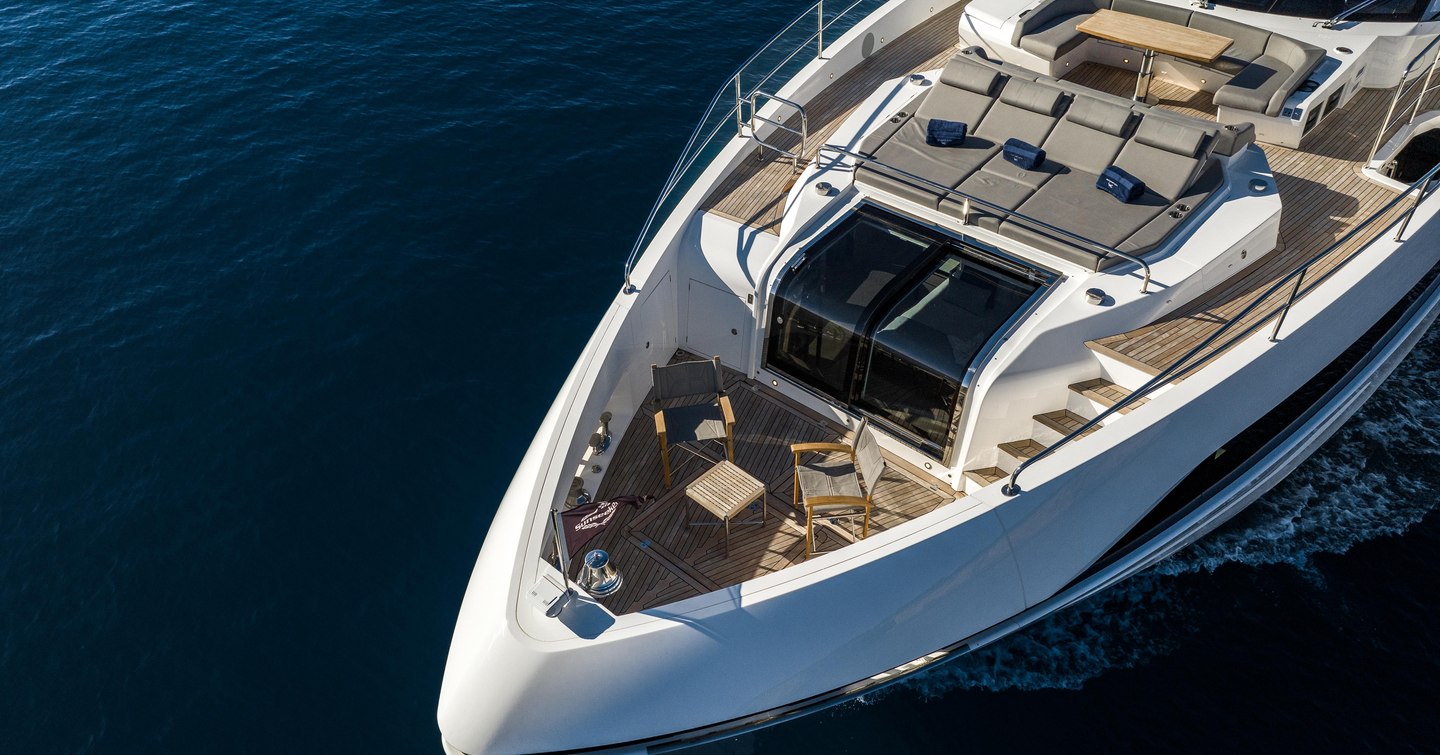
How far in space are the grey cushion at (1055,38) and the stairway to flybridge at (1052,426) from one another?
6.26 meters

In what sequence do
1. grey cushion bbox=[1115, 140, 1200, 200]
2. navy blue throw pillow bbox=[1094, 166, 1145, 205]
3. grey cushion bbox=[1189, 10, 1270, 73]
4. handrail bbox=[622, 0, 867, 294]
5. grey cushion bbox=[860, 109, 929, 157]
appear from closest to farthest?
navy blue throw pillow bbox=[1094, 166, 1145, 205] < grey cushion bbox=[1115, 140, 1200, 200] < grey cushion bbox=[860, 109, 929, 157] < handrail bbox=[622, 0, 867, 294] < grey cushion bbox=[1189, 10, 1270, 73]

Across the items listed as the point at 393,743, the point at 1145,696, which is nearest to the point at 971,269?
the point at 1145,696

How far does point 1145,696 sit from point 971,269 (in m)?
5.38

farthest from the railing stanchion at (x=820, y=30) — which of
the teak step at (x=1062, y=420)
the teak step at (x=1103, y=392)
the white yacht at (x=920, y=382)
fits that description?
the teak step at (x=1062, y=420)

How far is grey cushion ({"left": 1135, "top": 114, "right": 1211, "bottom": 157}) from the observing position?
38.9 ft

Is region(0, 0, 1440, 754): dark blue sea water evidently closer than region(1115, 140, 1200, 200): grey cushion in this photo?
No

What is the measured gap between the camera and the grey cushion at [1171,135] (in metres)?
11.9

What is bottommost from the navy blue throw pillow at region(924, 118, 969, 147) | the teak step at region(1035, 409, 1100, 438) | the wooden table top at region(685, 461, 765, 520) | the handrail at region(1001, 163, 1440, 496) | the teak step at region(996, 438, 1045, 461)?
the wooden table top at region(685, 461, 765, 520)

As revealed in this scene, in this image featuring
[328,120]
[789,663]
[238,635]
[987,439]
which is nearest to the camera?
[789,663]

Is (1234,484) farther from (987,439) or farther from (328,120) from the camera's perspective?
(328,120)

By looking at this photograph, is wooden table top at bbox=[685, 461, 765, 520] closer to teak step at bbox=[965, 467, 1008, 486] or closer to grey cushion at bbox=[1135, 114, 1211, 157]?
teak step at bbox=[965, 467, 1008, 486]

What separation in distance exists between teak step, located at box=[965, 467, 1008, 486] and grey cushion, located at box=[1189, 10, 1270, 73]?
24.8ft

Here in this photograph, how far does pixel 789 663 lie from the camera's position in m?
9.39

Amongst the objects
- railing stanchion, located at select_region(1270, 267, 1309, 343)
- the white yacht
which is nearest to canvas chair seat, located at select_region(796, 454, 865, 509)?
the white yacht
